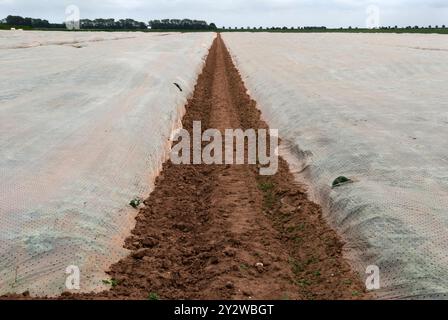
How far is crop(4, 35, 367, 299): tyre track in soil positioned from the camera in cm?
582

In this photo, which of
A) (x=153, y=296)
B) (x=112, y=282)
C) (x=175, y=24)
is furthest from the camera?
(x=175, y=24)

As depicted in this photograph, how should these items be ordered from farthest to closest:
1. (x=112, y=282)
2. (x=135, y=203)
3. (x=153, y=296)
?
(x=135, y=203) → (x=112, y=282) → (x=153, y=296)

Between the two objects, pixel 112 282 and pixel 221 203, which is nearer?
pixel 112 282

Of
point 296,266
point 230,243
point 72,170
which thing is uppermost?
point 72,170

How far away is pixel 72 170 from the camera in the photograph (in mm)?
8297

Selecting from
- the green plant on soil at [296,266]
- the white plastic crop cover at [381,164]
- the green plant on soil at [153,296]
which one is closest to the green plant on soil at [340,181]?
the white plastic crop cover at [381,164]

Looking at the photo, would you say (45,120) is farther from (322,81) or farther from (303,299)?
(322,81)

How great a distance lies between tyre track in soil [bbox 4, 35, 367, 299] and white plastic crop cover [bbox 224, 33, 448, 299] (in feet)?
1.28

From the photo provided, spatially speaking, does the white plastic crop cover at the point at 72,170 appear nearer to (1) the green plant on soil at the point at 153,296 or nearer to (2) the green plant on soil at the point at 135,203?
(2) the green plant on soil at the point at 135,203

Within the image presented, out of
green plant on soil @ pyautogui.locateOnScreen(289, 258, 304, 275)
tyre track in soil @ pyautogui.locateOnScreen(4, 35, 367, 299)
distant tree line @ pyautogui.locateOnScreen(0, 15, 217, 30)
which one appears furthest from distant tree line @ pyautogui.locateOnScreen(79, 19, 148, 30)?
green plant on soil @ pyautogui.locateOnScreen(289, 258, 304, 275)

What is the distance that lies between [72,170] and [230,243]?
10.1 ft

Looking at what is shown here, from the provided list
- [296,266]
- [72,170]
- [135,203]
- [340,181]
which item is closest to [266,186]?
[340,181]

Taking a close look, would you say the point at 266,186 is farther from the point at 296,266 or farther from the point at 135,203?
the point at 296,266

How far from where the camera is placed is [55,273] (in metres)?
5.66
